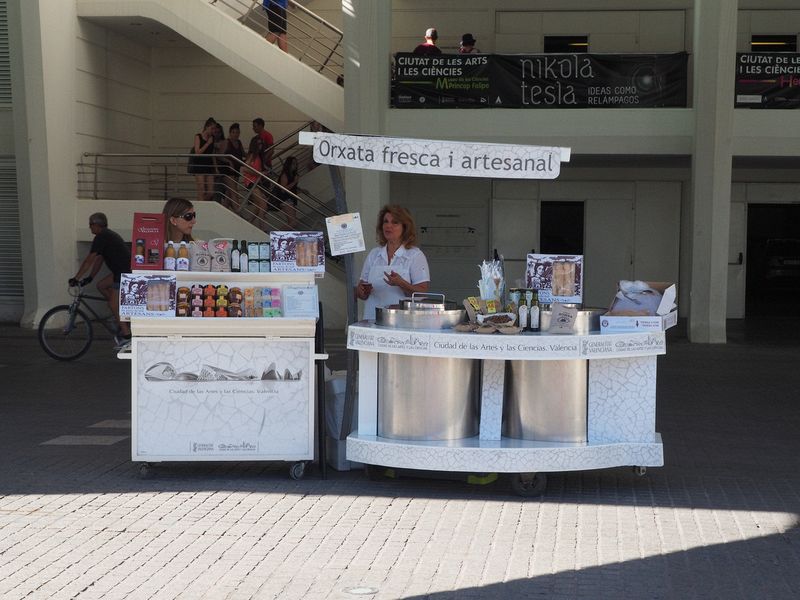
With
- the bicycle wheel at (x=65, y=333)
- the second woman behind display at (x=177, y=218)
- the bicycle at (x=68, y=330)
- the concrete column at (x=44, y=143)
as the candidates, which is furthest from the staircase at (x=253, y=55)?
the second woman behind display at (x=177, y=218)

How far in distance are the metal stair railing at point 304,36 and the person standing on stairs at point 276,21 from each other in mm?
125

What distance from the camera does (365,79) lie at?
1558 centimetres

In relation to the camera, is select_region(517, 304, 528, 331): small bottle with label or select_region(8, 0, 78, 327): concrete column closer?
select_region(517, 304, 528, 331): small bottle with label

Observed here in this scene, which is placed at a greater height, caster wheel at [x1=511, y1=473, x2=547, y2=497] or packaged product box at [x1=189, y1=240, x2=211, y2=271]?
packaged product box at [x1=189, y1=240, x2=211, y2=271]

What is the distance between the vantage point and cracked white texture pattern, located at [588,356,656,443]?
6.54 m

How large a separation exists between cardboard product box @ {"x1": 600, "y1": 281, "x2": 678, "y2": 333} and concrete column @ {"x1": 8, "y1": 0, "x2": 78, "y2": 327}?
12267 millimetres

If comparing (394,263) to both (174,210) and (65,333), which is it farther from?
(65,333)

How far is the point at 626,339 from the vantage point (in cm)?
634

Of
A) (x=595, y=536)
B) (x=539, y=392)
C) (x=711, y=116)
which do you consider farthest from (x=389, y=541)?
(x=711, y=116)

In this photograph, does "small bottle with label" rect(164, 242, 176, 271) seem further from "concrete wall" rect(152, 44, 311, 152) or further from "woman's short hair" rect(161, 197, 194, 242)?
"concrete wall" rect(152, 44, 311, 152)

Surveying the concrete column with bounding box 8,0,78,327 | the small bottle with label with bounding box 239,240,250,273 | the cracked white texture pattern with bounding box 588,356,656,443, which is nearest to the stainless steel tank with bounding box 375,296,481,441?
the cracked white texture pattern with bounding box 588,356,656,443

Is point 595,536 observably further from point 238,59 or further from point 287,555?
point 238,59

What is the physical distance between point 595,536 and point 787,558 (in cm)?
98

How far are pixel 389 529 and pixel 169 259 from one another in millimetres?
2367
